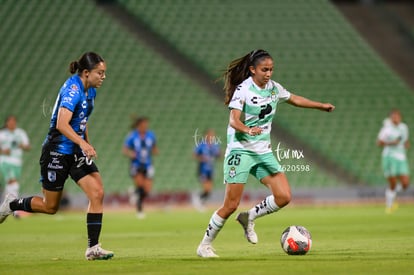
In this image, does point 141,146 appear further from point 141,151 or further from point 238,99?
point 238,99

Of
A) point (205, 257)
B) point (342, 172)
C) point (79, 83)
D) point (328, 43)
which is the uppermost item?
point (328, 43)

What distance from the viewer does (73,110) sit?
948 centimetres

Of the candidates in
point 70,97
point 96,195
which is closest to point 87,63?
point 70,97

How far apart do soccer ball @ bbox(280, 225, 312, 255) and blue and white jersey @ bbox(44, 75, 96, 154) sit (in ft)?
8.22

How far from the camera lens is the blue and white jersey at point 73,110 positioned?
9.52m

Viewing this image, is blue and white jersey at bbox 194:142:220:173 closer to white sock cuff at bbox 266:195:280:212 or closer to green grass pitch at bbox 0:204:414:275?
green grass pitch at bbox 0:204:414:275

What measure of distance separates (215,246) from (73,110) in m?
3.30

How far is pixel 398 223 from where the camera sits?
16.1 m

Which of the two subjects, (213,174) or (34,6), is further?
(34,6)

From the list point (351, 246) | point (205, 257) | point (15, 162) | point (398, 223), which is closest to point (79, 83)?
point (205, 257)

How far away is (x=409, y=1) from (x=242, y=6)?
8255 mm

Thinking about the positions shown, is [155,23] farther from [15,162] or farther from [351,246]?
[351,246]

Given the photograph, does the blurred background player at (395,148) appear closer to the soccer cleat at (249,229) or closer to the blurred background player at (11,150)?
the blurred background player at (11,150)

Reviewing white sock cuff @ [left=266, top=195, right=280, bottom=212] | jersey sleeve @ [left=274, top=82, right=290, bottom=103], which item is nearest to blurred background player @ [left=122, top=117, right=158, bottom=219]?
white sock cuff @ [left=266, top=195, right=280, bottom=212]
